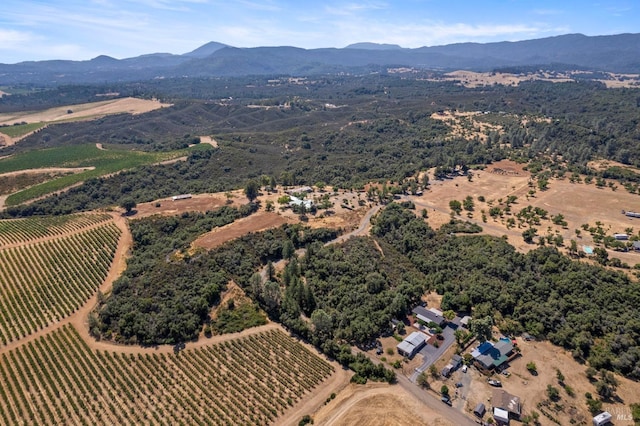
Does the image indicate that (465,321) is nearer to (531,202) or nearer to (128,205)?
(531,202)

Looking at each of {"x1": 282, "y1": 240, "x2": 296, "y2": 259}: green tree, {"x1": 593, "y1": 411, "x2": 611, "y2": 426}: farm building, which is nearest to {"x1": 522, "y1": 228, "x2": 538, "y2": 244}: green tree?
{"x1": 593, "y1": 411, "x2": 611, "y2": 426}: farm building

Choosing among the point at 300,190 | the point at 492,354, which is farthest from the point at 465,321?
the point at 300,190

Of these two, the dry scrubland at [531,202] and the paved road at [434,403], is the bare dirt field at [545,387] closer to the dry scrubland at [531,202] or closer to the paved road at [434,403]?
the paved road at [434,403]

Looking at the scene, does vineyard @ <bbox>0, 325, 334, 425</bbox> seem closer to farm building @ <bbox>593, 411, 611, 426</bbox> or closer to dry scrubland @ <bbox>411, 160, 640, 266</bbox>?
farm building @ <bbox>593, 411, 611, 426</bbox>

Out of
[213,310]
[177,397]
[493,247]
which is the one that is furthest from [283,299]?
[493,247]

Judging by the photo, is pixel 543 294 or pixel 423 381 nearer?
pixel 423 381

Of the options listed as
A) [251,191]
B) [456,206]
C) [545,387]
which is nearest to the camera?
[545,387]
